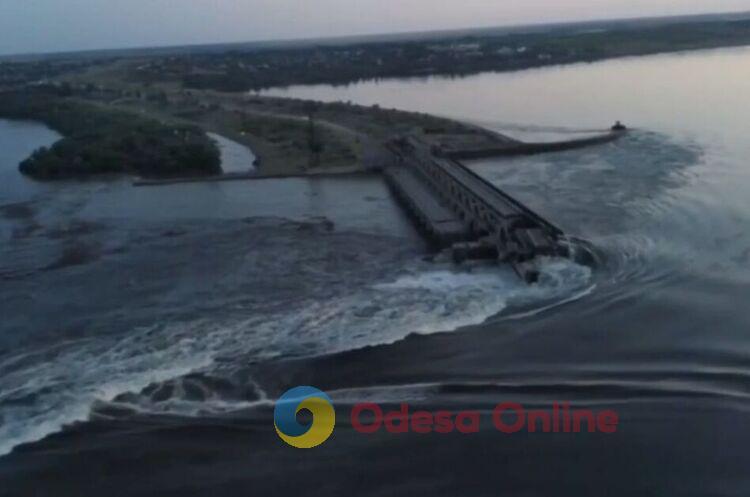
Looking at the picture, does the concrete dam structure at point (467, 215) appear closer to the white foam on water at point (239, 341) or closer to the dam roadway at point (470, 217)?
the dam roadway at point (470, 217)

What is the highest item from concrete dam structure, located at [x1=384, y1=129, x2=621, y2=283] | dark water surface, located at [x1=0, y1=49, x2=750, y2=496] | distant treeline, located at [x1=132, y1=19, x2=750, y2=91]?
distant treeline, located at [x1=132, y1=19, x2=750, y2=91]

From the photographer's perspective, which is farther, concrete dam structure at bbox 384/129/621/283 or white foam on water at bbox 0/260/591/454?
concrete dam structure at bbox 384/129/621/283

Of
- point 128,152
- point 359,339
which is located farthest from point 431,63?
point 359,339

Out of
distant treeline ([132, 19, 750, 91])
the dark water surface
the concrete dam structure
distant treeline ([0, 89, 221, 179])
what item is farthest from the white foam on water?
Answer: distant treeline ([132, 19, 750, 91])

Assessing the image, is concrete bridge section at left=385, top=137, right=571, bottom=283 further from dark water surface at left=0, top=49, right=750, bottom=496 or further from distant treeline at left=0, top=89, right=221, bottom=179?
distant treeline at left=0, top=89, right=221, bottom=179

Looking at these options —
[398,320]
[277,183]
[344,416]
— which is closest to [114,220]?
[277,183]

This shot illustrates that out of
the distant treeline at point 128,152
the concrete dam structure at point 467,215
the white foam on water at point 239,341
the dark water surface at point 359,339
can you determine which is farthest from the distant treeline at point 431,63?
the white foam on water at point 239,341

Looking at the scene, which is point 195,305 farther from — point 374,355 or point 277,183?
point 277,183
